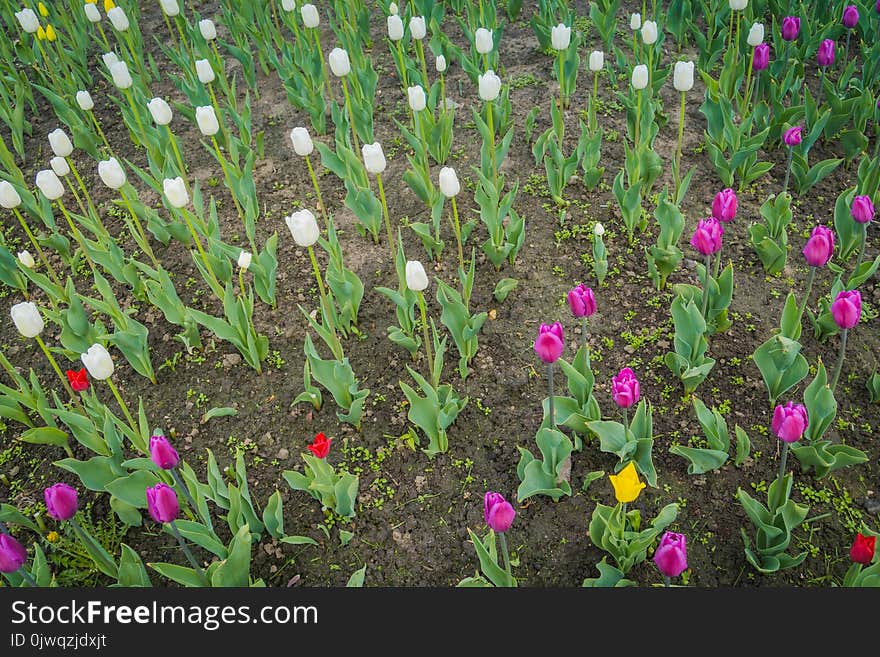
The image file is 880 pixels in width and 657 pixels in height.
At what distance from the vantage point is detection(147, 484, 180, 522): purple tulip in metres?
1.89

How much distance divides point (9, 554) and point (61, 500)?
17cm

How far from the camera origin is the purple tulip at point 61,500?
1.96 meters

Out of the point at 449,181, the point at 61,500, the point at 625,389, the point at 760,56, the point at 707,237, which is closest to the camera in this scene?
the point at 61,500

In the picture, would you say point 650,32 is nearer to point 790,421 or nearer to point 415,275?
point 415,275

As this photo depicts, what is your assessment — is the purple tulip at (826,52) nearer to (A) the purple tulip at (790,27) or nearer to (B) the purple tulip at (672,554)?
(A) the purple tulip at (790,27)

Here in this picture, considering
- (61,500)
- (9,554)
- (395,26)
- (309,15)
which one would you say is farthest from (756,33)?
(9,554)

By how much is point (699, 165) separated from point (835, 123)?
2.06ft

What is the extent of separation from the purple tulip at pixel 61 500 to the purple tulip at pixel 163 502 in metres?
0.24

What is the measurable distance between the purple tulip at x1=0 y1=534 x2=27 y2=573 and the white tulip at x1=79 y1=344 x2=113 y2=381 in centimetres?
53

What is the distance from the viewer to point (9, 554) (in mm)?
1879

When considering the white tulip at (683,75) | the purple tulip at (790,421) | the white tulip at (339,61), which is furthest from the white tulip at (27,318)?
the white tulip at (683,75)

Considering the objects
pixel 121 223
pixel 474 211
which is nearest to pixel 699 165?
pixel 474 211

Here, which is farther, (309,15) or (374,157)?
(309,15)

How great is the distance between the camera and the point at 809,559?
→ 220cm
